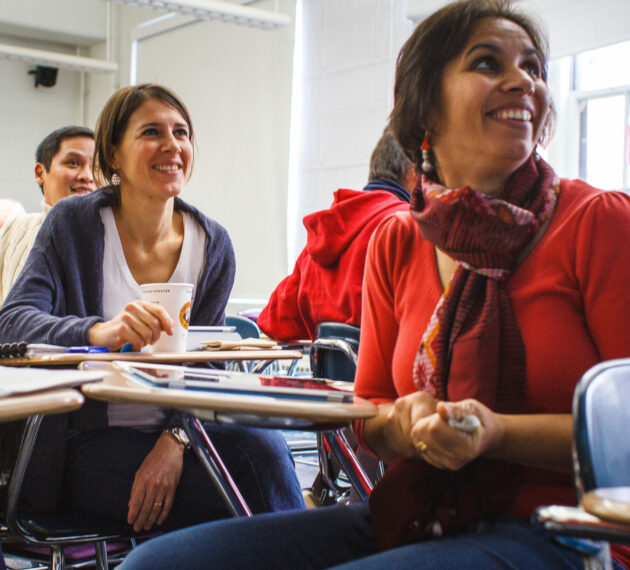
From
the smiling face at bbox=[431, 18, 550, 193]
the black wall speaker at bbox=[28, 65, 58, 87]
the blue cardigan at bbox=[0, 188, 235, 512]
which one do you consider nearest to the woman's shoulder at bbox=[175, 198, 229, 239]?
the blue cardigan at bbox=[0, 188, 235, 512]

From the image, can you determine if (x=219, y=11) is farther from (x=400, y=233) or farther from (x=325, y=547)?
(x=325, y=547)

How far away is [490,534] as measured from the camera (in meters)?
1.01

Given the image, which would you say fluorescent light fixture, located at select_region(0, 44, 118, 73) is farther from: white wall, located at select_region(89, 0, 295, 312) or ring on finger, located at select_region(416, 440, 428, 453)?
ring on finger, located at select_region(416, 440, 428, 453)

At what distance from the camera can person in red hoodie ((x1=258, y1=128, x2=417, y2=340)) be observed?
8.70 feet

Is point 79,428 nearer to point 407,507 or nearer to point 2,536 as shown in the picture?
point 2,536

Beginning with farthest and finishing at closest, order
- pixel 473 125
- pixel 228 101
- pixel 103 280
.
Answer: pixel 228 101
pixel 103 280
pixel 473 125

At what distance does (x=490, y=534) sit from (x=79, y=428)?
3.62 feet

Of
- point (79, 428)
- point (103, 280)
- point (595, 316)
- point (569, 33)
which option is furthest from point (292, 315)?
point (569, 33)

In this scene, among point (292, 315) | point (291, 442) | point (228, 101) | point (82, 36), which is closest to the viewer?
point (292, 315)

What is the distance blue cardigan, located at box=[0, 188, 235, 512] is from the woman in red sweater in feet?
2.24

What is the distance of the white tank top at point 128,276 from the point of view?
189cm

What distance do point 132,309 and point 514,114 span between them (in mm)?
858

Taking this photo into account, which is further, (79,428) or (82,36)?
(82,36)

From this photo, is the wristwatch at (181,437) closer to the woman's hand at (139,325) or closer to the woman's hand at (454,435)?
the woman's hand at (139,325)
